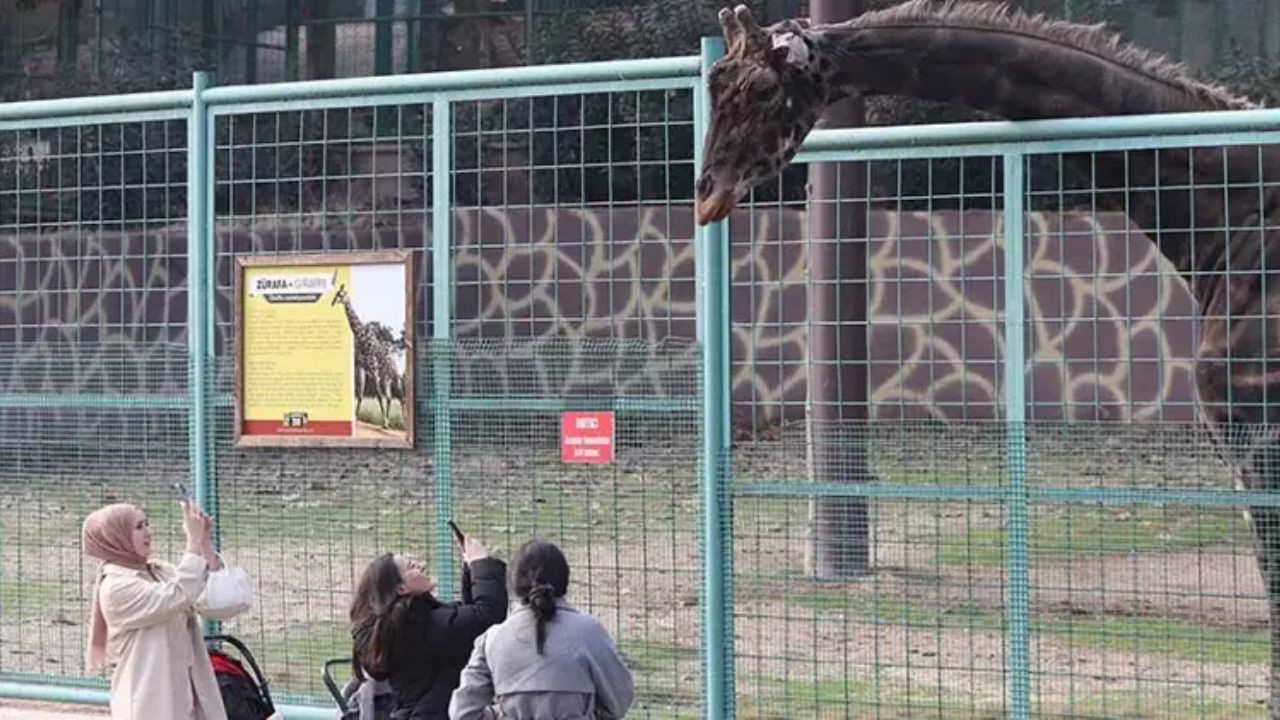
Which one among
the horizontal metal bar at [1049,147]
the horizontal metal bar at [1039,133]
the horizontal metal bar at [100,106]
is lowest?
the horizontal metal bar at [1049,147]

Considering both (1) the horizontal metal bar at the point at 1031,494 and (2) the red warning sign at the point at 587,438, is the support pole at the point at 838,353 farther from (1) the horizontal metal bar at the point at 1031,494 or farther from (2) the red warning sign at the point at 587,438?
(2) the red warning sign at the point at 587,438

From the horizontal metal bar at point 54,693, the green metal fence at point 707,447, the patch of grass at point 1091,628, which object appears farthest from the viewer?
the horizontal metal bar at point 54,693

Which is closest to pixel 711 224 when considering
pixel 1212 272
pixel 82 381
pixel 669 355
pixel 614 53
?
pixel 669 355

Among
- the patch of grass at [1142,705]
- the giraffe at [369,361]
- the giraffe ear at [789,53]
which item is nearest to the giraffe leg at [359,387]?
the giraffe at [369,361]

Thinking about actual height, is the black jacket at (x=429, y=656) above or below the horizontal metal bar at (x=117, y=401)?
below

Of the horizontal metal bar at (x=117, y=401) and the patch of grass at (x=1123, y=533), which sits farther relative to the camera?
the horizontal metal bar at (x=117, y=401)

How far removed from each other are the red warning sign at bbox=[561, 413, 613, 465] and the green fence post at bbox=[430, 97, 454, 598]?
565 millimetres

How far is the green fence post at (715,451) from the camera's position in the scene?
738cm

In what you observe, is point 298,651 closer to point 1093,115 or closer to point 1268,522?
point 1093,115

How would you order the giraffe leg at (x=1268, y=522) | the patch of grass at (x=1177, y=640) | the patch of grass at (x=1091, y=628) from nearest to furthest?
the giraffe leg at (x=1268, y=522)
the patch of grass at (x=1091, y=628)
the patch of grass at (x=1177, y=640)

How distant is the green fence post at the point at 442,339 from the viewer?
7.87m

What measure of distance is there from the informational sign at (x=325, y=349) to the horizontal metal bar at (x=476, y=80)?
0.68 metres

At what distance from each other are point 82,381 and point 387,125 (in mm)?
12708

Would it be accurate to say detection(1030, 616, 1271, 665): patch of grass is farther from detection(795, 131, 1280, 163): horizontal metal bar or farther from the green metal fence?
detection(795, 131, 1280, 163): horizontal metal bar
